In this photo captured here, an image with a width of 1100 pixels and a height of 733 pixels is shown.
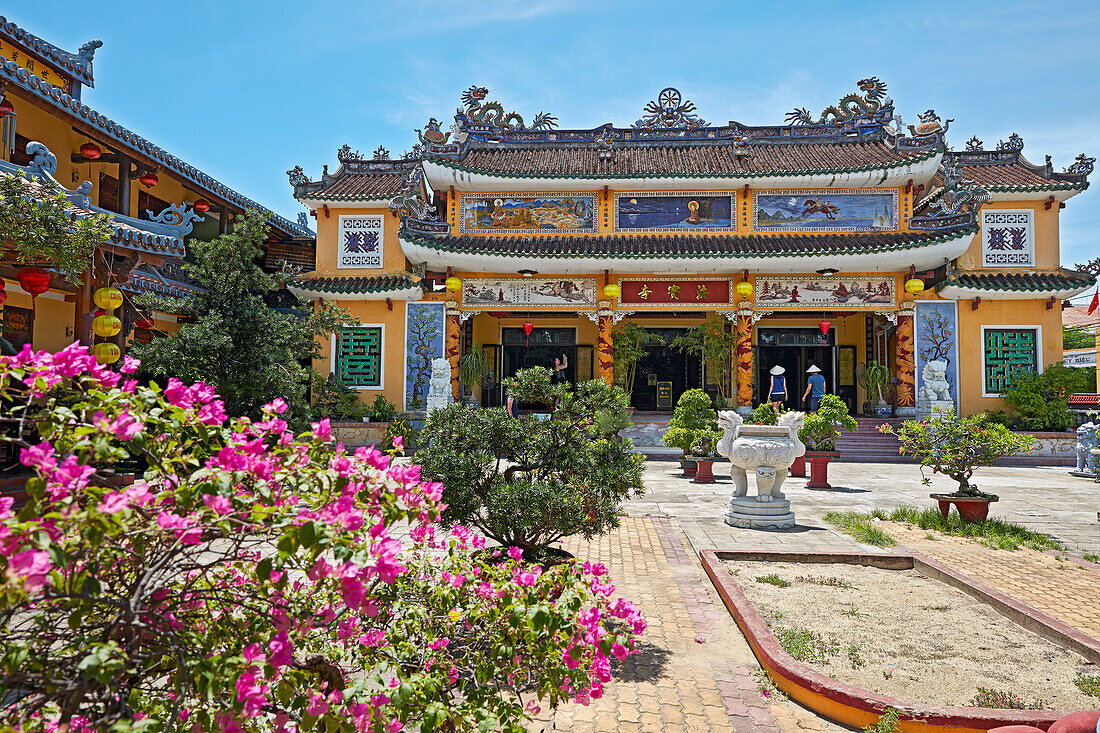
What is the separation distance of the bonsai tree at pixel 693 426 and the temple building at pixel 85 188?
7.90 meters

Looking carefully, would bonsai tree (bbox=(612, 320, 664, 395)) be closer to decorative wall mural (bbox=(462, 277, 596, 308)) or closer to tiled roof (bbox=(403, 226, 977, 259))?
decorative wall mural (bbox=(462, 277, 596, 308))

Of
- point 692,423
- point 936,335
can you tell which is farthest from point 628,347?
point 936,335

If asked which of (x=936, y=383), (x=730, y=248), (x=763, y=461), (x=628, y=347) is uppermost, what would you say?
(x=730, y=248)

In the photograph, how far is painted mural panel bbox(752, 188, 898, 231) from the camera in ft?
50.6

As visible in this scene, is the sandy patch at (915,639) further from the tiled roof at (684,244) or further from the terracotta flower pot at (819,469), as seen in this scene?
the tiled roof at (684,244)

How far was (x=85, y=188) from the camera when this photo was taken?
23.3 feet

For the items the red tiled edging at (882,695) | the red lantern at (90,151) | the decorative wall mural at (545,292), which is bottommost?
the red tiled edging at (882,695)

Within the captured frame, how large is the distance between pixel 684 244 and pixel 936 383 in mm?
6447

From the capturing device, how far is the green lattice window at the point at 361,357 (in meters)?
15.9

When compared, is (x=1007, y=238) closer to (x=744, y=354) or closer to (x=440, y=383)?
(x=744, y=354)

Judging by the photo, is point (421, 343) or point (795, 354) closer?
point (421, 343)

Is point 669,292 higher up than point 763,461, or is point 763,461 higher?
point 669,292

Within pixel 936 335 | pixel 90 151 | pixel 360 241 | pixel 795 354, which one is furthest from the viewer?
pixel 795 354

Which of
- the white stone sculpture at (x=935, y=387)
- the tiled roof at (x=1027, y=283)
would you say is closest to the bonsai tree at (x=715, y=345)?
the white stone sculpture at (x=935, y=387)
